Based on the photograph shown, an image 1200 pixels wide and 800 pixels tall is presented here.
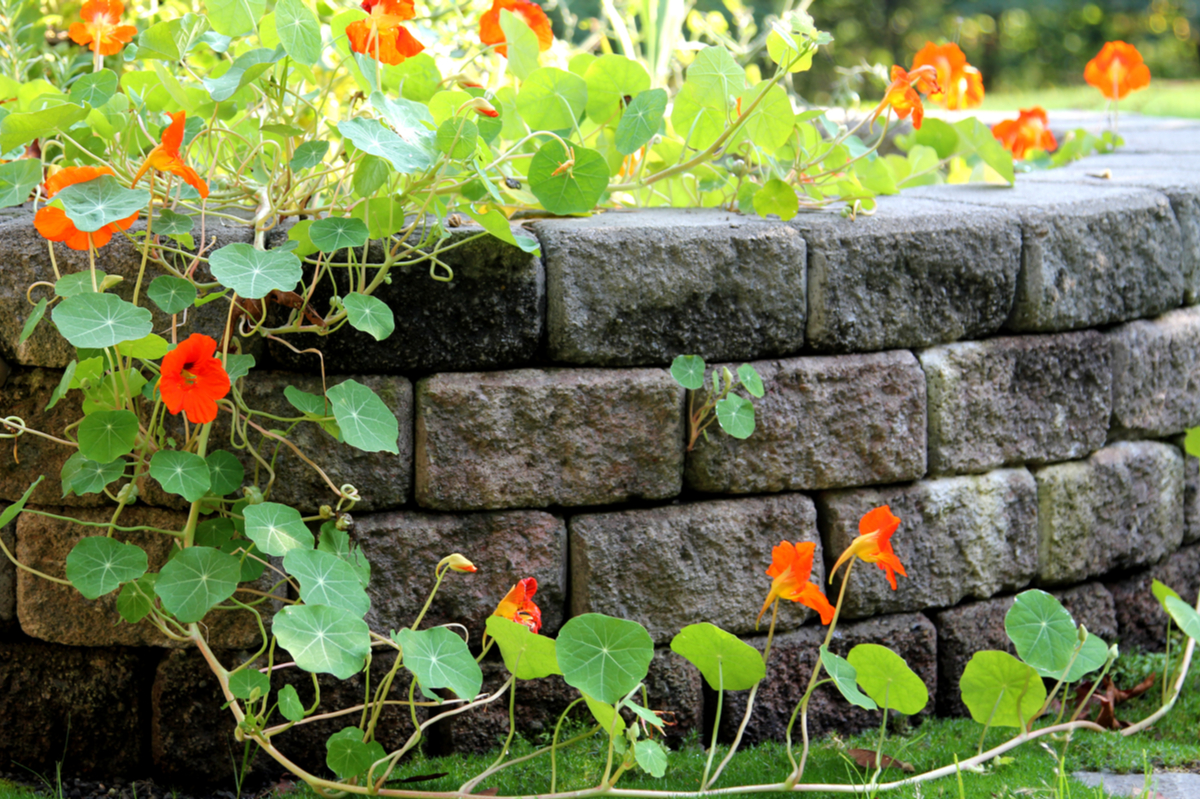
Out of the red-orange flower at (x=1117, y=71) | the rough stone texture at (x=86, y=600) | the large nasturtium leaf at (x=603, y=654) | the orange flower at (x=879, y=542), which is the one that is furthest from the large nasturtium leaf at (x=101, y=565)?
the red-orange flower at (x=1117, y=71)

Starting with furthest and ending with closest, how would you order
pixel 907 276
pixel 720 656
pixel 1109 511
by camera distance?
pixel 1109 511, pixel 907 276, pixel 720 656

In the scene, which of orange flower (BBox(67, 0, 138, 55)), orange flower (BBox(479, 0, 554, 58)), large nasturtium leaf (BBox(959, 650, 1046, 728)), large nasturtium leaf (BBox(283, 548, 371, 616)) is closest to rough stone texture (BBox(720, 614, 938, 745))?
large nasturtium leaf (BBox(959, 650, 1046, 728))

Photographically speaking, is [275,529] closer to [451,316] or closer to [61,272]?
[451,316]

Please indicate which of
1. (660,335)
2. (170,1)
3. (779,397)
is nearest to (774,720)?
(779,397)

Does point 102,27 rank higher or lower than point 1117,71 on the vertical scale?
higher

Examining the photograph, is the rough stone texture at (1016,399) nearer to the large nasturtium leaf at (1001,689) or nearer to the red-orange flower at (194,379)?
the large nasturtium leaf at (1001,689)

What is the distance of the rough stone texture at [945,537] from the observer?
208 cm

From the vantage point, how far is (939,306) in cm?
209

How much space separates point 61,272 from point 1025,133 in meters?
2.66

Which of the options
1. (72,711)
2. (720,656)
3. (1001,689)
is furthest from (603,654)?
(72,711)

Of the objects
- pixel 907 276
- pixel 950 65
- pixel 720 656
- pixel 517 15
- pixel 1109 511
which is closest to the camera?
pixel 720 656

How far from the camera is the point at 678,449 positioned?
6.43ft

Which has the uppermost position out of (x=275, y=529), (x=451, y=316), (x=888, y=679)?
(x=451, y=316)

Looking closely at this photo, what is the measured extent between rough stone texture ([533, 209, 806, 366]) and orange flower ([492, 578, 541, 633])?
1.52 feet
